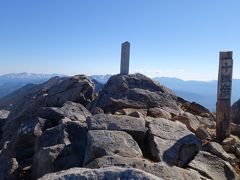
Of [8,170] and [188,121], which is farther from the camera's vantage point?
[188,121]

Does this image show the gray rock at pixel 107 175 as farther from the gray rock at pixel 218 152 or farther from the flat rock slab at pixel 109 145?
the gray rock at pixel 218 152

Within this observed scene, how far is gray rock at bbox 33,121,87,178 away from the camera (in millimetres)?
12281

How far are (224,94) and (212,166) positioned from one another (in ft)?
18.0

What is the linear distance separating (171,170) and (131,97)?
439 inches

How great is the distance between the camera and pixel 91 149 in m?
11.7

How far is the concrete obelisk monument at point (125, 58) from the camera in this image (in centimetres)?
2362

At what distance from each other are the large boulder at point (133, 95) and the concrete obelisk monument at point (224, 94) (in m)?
3.83

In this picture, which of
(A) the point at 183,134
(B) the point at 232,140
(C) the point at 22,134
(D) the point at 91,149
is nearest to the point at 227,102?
(B) the point at 232,140

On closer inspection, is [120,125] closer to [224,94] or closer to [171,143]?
[171,143]

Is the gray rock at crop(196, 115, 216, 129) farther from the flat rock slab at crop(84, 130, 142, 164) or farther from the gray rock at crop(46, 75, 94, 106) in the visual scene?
the flat rock slab at crop(84, 130, 142, 164)

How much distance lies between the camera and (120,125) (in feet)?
45.2

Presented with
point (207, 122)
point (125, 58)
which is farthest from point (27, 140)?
point (207, 122)

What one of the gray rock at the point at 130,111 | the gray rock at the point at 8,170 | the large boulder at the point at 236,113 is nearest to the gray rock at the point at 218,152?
the gray rock at the point at 130,111

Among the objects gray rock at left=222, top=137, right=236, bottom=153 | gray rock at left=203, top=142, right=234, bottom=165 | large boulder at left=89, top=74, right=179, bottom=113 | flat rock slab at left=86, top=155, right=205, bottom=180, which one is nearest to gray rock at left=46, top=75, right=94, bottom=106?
large boulder at left=89, top=74, right=179, bottom=113
